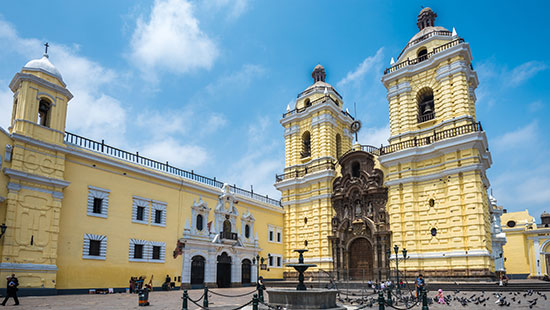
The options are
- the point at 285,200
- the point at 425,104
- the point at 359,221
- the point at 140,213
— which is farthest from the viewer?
the point at 285,200

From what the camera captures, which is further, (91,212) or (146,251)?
(146,251)

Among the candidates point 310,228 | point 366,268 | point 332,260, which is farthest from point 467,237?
point 310,228

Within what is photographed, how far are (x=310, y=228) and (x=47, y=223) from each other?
63.2 feet

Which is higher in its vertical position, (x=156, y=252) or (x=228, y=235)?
(x=228, y=235)

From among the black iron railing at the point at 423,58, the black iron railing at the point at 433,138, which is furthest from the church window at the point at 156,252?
the black iron railing at the point at 423,58

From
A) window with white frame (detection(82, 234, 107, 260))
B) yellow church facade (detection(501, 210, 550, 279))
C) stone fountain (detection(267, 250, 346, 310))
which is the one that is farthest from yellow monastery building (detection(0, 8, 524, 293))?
yellow church facade (detection(501, 210, 550, 279))

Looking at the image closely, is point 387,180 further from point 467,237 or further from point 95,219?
point 95,219

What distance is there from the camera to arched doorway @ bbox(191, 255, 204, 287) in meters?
25.7

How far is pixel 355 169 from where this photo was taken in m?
30.4

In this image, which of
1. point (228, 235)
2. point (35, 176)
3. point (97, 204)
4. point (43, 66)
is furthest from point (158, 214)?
point (43, 66)

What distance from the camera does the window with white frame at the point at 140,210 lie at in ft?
76.1

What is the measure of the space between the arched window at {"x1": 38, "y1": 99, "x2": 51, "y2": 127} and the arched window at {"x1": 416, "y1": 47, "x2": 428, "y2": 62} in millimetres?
23592

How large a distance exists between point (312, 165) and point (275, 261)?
8560mm

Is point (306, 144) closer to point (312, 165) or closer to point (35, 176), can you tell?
point (312, 165)
